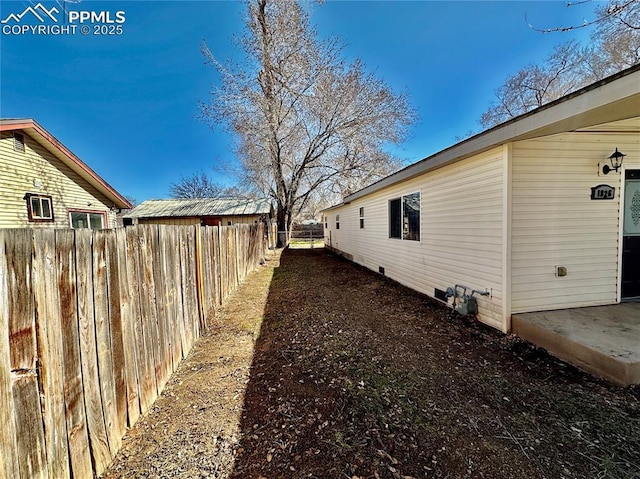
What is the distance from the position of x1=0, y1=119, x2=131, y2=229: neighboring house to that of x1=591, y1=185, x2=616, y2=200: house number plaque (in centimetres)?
1376

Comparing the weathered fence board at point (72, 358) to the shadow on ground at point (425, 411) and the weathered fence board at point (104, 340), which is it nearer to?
the weathered fence board at point (104, 340)

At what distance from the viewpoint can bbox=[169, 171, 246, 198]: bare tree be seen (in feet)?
128

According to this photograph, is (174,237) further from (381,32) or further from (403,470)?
(381,32)

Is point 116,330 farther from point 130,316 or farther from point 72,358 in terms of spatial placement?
point 72,358

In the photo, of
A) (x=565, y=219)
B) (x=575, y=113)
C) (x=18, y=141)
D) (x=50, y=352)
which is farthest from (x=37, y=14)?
(x=565, y=219)

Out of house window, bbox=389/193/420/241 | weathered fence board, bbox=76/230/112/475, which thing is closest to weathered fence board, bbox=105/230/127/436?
weathered fence board, bbox=76/230/112/475

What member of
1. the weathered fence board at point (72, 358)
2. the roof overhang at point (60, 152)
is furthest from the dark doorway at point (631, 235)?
the roof overhang at point (60, 152)

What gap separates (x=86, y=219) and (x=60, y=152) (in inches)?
116

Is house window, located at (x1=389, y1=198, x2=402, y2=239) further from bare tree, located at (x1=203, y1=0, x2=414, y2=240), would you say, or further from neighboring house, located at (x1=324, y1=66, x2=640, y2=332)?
bare tree, located at (x1=203, y1=0, x2=414, y2=240)

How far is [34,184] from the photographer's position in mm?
9266

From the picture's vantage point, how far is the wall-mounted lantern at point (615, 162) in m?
3.88

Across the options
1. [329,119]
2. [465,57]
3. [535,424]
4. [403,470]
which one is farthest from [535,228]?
[329,119]

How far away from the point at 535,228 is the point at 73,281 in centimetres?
507

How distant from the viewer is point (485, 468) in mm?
1765
